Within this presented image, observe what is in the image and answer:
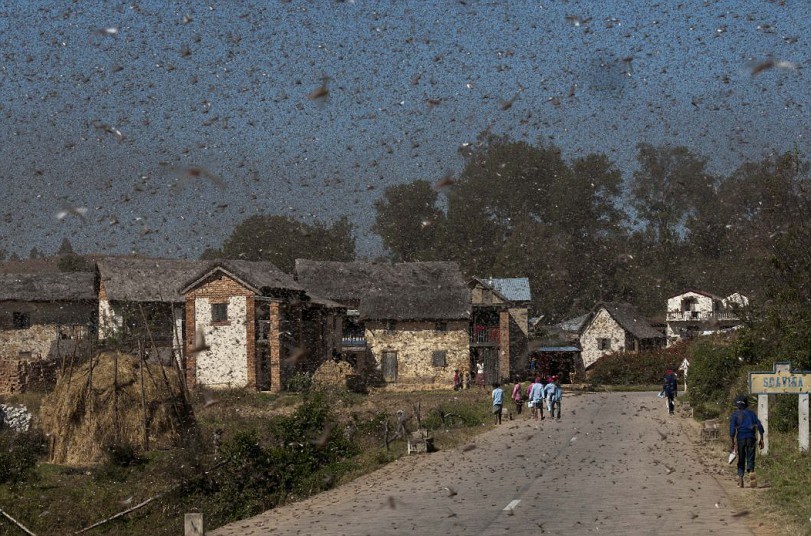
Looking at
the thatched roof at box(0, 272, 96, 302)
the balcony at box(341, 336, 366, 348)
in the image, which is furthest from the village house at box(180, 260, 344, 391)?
the thatched roof at box(0, 272, 96, 302)

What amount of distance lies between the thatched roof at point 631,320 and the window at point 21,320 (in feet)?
157

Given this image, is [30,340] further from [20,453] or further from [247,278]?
[20,453]

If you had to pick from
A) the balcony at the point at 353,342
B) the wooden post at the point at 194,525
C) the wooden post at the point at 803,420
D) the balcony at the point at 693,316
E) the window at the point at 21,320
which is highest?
the window at the point at 21,320

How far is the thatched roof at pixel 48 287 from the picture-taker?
74.3 m

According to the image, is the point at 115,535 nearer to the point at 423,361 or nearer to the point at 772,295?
the point at 772,295

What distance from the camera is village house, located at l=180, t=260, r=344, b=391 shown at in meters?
62.4

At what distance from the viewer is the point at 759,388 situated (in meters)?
24.2

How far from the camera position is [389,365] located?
2854 inches

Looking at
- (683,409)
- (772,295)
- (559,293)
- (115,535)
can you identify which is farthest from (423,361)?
(115,535)

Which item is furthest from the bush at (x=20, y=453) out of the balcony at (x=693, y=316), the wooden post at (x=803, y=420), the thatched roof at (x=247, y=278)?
the balcony at (x=693, y=316)

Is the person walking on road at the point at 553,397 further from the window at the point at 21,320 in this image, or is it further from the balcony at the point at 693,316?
the balcony at the point at 693,316

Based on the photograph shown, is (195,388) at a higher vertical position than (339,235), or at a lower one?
lower

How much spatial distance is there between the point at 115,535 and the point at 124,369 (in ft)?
36.7

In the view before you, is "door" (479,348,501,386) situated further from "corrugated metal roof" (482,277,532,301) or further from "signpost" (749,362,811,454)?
"signpost" (749,362,811,454)
